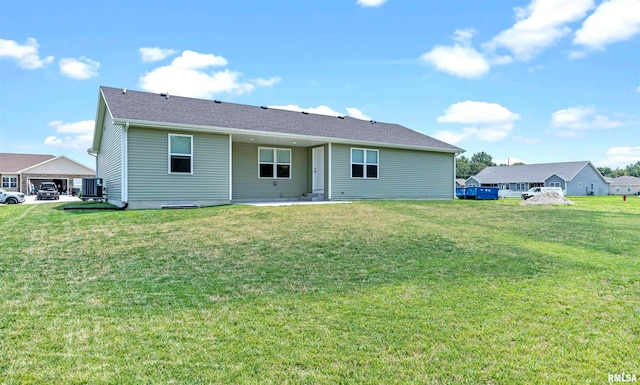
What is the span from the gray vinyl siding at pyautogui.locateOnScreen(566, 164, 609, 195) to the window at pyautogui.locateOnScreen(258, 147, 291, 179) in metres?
48.1

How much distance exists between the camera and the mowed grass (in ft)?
8.61

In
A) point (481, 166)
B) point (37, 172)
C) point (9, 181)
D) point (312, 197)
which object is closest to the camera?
point (312, 197)

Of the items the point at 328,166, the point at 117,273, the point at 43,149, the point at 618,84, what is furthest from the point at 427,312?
the point at 43,149

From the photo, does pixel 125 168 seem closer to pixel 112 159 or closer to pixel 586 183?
pixel 112 159

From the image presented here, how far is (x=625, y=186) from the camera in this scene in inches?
2542

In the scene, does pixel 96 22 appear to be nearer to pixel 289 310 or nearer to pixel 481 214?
pixel 289 310

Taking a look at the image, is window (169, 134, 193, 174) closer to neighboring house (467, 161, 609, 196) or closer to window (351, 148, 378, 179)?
window (351, 148, 378, 179)

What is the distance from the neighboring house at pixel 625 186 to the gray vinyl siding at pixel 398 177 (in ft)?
213

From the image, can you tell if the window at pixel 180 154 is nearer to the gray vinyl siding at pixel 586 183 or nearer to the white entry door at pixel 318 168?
the white entry door at pixel 318 168

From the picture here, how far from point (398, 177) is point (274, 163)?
6.07 m

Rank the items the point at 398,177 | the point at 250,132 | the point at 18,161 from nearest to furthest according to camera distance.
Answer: the point at 250,132 < the point at 398,177 < the point at 18,161

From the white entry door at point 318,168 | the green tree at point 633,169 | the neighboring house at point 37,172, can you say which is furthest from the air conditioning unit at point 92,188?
the green tree at point 633,169

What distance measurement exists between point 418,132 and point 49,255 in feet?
63.9

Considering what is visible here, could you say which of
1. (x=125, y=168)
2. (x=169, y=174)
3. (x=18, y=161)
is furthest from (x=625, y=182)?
(x=18, y=161)
